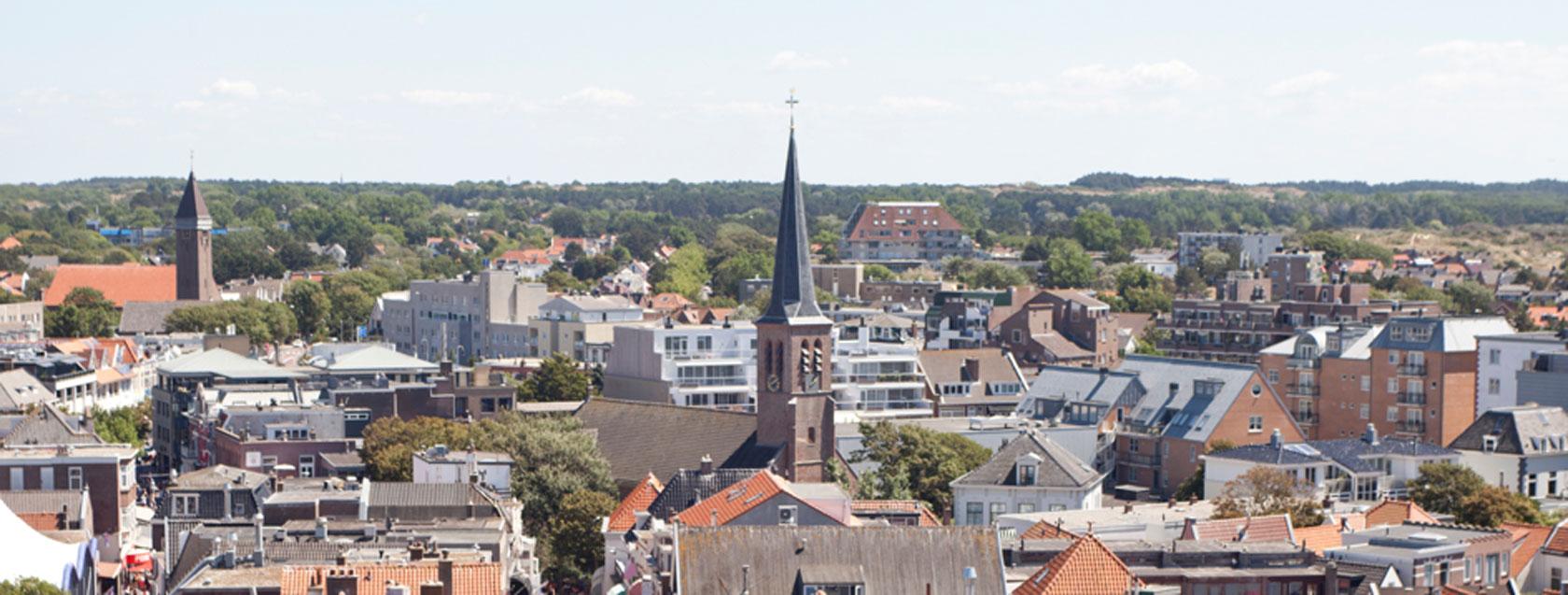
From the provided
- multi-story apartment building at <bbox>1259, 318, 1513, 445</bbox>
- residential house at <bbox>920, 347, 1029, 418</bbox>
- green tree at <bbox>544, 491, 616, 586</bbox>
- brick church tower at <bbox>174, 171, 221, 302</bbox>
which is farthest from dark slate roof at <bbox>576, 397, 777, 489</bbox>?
brick church tower at <bbox>174, 171, 221, 302</bbox>

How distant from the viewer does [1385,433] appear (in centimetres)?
9131

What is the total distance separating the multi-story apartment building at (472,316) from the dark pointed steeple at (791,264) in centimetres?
6013

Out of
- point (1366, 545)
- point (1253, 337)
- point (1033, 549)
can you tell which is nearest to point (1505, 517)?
point (1366, 545)

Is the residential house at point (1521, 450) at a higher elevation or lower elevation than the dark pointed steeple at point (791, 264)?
lower

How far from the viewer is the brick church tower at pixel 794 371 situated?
71312 millimetres

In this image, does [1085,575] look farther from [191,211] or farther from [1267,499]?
[191,211]

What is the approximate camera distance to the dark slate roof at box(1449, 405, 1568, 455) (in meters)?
75.9

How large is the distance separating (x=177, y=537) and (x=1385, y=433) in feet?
179

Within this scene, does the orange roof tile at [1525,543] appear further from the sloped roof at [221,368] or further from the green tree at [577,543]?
the sloped roof at [221,368]

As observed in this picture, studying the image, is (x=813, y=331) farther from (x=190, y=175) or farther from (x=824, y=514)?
(x=190, y=175)

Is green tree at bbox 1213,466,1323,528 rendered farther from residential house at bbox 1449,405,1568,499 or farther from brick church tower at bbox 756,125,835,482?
brick church tower at bbox 756,125,835,482

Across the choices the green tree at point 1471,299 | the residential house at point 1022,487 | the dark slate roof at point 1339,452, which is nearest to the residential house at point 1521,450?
the dark slate roof at point 1339,452

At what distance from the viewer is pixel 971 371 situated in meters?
105

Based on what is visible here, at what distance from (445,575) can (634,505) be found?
2128 centimetres
